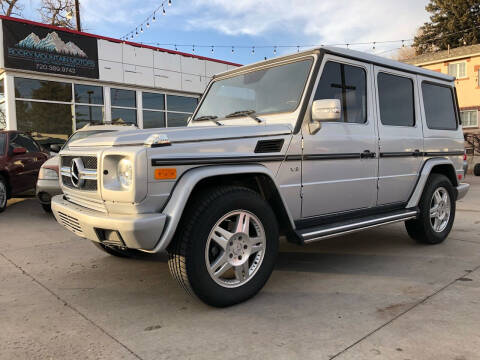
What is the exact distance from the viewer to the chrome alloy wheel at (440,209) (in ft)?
15.9

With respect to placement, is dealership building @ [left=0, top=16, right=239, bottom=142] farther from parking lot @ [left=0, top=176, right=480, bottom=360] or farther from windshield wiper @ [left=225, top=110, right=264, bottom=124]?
parking lot @ [left=0, top=176, right=480, bottom=360]

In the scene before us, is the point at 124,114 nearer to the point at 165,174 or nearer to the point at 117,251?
the point at 117,251

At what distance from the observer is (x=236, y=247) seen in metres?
3.03

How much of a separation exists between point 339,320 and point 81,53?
532 inches

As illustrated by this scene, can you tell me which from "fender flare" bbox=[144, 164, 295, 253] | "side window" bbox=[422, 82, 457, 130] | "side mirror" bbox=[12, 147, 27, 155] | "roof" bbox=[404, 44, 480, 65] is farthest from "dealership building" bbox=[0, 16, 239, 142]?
"roof" bbox=[404, 44, 480, 65]

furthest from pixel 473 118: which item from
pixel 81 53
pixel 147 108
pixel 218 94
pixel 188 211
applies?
pixel 188 211

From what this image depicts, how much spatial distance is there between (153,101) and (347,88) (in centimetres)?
1322

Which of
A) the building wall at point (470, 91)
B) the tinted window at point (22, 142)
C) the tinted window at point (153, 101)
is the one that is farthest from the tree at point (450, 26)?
the tinted window at point (22, 142)

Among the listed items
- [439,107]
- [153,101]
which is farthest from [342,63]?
[153,101]

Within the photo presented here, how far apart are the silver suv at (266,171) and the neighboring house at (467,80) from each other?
68.0ft

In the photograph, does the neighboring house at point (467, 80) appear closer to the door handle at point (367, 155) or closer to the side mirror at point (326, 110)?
the door handle at point (367, 155)

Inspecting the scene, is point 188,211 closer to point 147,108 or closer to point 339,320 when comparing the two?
point 339,320

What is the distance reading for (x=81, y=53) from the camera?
44.5ft

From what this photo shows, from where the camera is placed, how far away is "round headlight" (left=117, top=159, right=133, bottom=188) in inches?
103
